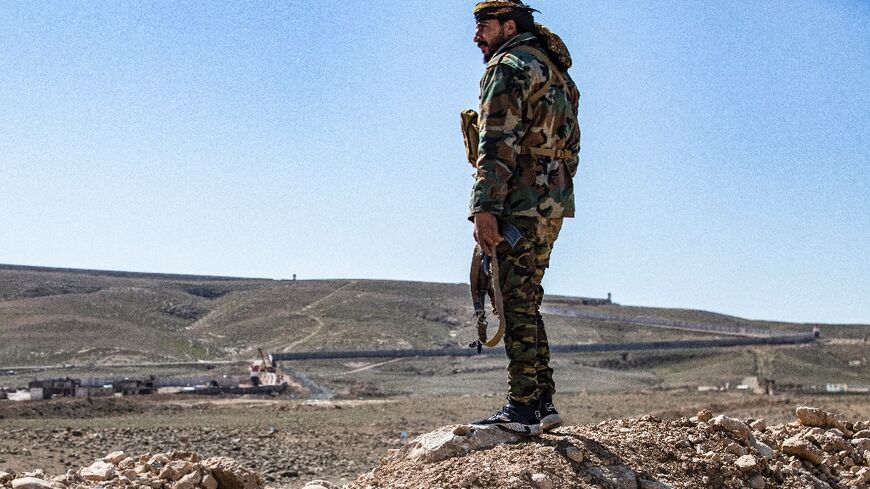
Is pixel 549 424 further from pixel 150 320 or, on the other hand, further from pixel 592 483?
pixel 150 320

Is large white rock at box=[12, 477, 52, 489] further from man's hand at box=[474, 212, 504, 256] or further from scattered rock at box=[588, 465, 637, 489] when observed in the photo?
scattered rock at box=[588, 465, 637, 489]

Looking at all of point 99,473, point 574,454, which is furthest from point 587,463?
point 99,473

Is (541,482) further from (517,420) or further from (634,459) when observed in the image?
(634,459)

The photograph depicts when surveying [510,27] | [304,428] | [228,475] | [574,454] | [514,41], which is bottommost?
[304,428]

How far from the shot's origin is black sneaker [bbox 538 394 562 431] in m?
6.02

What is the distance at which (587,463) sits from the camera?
5.61 m

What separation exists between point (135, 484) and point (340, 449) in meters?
12.9

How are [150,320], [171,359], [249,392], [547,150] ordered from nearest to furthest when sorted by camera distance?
1. [547,150]
2. [249,392]
3. [171,359]
4. [150,320]

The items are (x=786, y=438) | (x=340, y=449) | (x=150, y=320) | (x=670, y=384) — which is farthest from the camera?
(x=150, y=320)

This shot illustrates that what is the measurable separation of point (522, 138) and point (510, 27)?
70cm

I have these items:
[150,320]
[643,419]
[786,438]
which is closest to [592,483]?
[643,419]

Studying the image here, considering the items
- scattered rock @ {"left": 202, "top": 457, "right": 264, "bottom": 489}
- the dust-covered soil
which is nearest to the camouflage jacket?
the dust-covered soil

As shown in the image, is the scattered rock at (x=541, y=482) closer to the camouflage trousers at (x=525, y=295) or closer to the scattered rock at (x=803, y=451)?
the camouflage trousers at (x=525, y=295)

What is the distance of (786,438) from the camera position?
728cm
